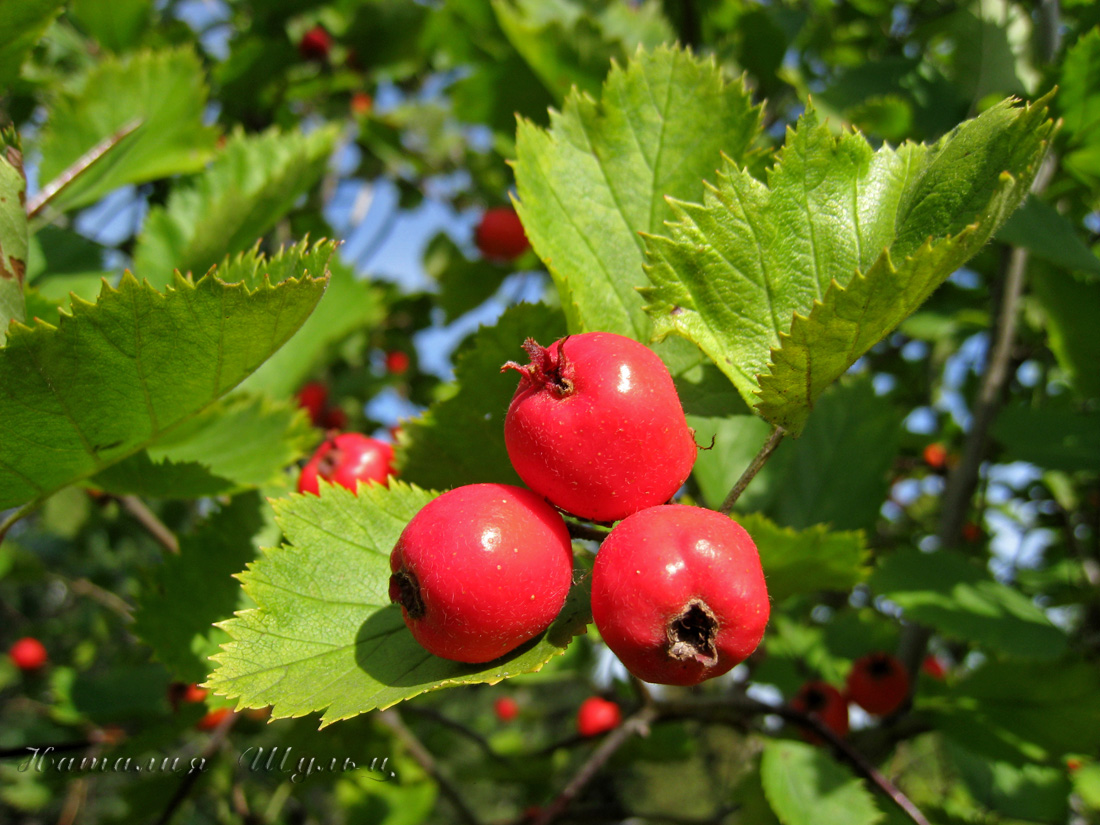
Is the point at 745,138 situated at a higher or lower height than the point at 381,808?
higher

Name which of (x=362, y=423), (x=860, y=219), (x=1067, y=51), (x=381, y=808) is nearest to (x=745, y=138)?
(x=860, y=219)

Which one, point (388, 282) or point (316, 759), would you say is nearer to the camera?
point (316, 759)

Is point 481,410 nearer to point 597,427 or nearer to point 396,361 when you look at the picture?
point 597,427

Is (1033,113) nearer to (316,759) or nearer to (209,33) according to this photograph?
(316,759)

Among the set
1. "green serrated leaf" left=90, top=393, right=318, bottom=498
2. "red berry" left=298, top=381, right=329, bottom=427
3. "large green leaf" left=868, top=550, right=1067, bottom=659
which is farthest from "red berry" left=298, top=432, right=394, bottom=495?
"red berry" left=298, top=381, right=329, bottom=427

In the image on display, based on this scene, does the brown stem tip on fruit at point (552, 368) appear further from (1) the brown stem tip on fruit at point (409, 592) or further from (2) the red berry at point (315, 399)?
(2) the red berry at point (315, 399)

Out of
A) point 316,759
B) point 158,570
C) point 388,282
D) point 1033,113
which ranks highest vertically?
point 1033,113
